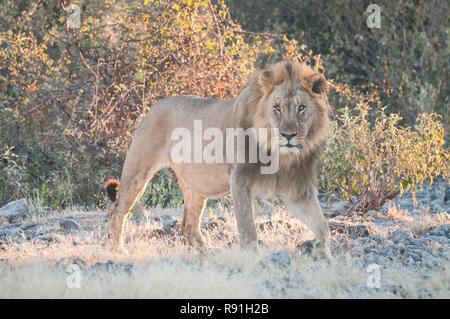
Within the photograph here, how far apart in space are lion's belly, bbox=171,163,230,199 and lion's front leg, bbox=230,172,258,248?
0.37 metres

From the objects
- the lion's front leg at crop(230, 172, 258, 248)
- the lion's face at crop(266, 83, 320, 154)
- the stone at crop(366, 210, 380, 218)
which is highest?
the lion's face at crop(266, 83, 320, 154)

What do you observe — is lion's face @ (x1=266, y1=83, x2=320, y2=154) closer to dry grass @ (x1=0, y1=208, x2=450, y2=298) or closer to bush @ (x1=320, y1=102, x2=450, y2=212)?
dry grass @ (x1=0, y1=208, x2=450, y2=298)

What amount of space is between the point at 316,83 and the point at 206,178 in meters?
1.31

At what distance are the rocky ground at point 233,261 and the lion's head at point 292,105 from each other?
816 mm

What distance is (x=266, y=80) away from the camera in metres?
4.62

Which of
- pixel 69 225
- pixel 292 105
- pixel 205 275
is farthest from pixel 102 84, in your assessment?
pixel 205 275

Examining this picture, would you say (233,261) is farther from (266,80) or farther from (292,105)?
(266,80)

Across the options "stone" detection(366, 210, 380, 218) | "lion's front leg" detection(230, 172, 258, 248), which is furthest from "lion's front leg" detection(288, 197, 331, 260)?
"stone" detection(366, 210, 380, 218)

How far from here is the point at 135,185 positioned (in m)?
5.70

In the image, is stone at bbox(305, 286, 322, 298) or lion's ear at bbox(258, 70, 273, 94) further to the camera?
lion's ear at bbox(258, 70, 273, 94)

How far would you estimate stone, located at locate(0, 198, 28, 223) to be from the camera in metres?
7.34
